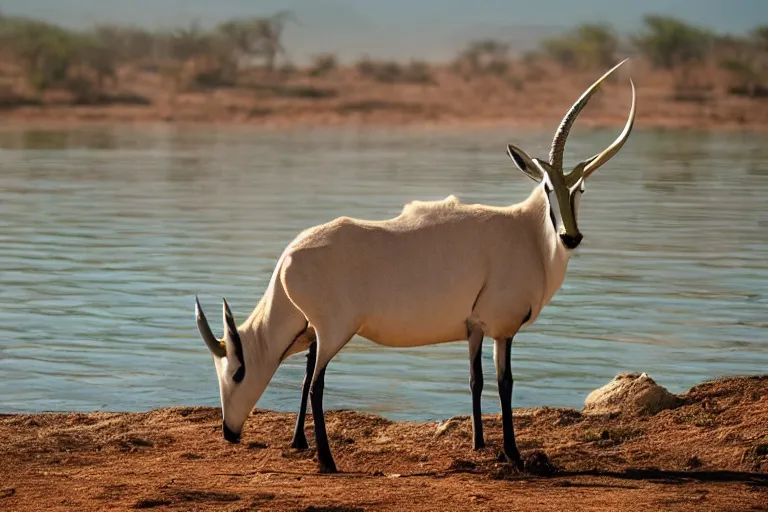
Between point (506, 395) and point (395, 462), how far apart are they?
0.71m

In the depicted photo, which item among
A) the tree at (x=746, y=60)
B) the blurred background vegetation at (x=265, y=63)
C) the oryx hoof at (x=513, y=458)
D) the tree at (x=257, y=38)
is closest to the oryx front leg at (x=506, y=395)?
the oryx hoof at (x=513, y=458)

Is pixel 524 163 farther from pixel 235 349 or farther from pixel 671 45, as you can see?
pixel 671 45

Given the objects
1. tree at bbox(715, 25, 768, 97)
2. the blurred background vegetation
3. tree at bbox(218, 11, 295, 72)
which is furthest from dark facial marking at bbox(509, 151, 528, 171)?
tree at bbox(218, 11, 295, 72)

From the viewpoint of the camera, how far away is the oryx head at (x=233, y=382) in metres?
7.80

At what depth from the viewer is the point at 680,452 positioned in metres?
7.85

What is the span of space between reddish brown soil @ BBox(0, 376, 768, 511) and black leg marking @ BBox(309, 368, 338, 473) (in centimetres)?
8

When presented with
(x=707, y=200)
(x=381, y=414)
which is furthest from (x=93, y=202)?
(x=381, y=414)

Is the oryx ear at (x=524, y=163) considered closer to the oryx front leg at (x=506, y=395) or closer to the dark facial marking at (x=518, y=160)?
the dark facial marking at (x=518, y=160)

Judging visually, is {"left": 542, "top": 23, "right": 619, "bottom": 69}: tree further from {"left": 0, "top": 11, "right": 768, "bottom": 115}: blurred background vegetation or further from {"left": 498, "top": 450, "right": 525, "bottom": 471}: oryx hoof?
{"left": 498, "top": 450, "right": 525, "bottom": 471}: oryx hoof

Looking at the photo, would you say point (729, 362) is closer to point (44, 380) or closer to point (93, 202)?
point (44, 380)

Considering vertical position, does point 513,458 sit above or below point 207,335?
below

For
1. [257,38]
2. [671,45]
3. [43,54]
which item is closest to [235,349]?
[43,54]

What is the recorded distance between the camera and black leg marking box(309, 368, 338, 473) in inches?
295

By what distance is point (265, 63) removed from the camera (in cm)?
8481
